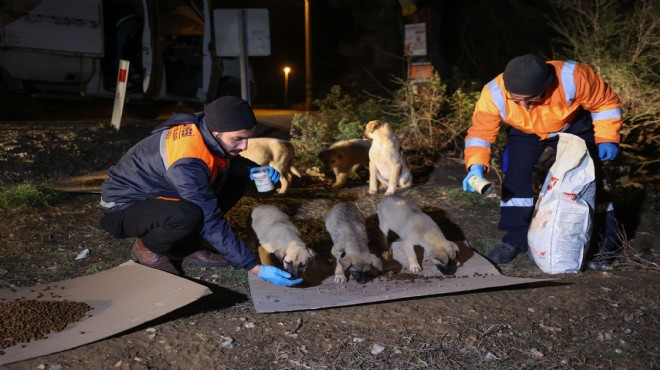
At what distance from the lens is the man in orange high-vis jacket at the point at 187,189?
3.78 m

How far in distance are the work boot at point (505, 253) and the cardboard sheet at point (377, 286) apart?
0.91 feet

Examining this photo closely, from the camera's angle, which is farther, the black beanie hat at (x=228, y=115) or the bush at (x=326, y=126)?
the bush at (x=326, y=126)

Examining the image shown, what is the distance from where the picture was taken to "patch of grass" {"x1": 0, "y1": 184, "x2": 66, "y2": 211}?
567 centimetres

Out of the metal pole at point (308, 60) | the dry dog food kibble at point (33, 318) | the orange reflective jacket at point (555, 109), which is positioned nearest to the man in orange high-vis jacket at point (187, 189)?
the dry dog food kibble at point (33, 318)

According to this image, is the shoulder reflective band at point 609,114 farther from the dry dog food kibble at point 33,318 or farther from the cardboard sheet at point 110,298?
the dry dog food kibble at point 33,318

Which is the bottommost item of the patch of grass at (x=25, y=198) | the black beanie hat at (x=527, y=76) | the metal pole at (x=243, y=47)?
the patch of grass at (x=25, y=198)

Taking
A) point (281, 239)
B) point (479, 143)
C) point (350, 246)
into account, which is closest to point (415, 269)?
point (350, 246)

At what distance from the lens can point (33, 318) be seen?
341 centimetres

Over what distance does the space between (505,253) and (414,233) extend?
34.6 inches

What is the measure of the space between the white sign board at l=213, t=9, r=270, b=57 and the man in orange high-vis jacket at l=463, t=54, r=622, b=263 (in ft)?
10.2

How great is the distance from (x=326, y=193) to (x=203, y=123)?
3.22m

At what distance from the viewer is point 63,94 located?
10.4 m

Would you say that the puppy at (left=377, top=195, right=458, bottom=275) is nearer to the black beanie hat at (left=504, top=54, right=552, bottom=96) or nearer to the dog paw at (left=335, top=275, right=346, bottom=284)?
the dog paw at (left=335, top=275, right=346, bottom=284)

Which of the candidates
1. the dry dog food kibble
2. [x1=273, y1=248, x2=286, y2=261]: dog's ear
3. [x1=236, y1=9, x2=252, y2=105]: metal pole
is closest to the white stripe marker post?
[x1=236, y1=9, x2=252, y2=105]: metal pole
